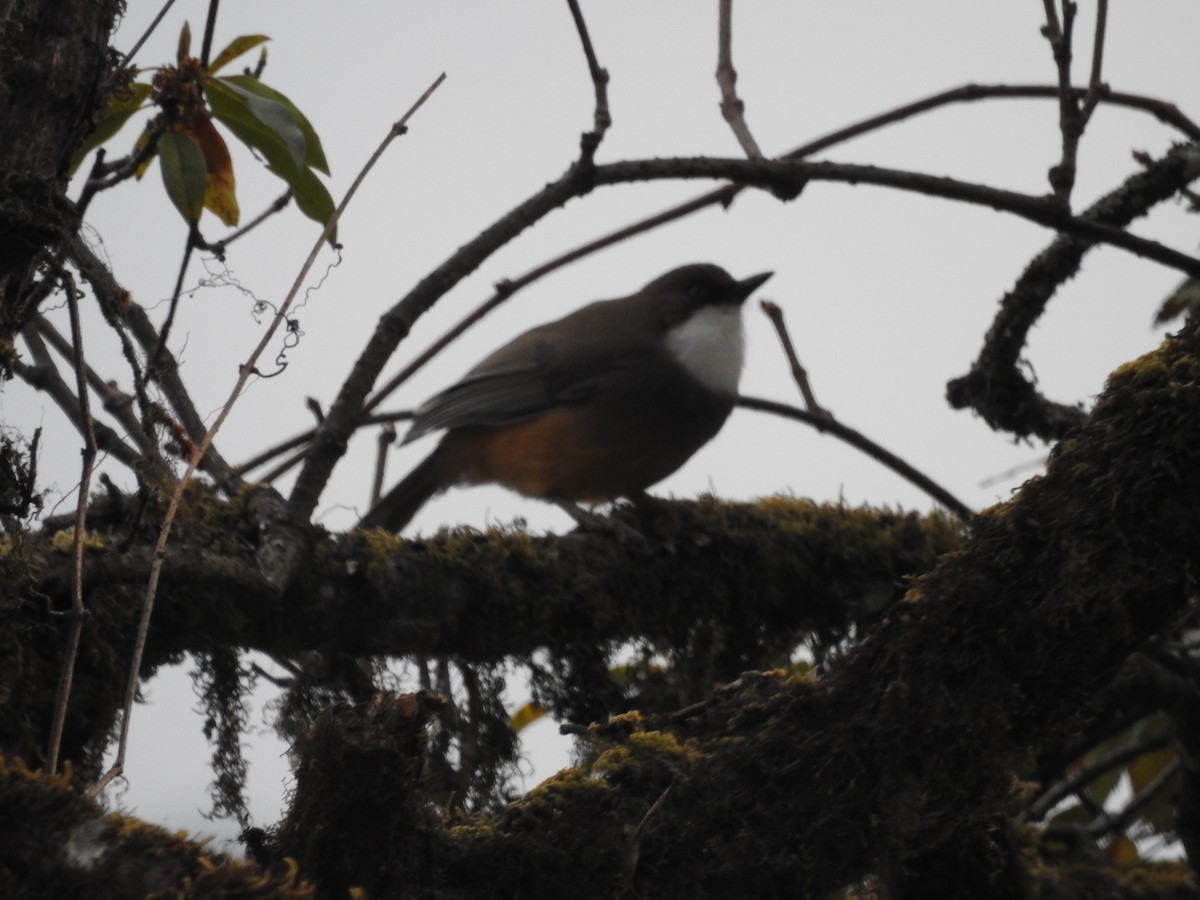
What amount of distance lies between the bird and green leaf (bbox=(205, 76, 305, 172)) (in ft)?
7.31

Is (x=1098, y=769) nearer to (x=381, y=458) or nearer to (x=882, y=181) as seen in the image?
(x=882, y=181)

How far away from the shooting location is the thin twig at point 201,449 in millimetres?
2283

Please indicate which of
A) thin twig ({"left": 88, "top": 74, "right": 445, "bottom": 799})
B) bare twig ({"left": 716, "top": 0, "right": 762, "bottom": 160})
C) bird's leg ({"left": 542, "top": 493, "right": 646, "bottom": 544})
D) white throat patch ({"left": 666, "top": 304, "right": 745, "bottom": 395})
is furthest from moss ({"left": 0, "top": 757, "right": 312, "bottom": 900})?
white throat patch ({"left": 666, "top": 304, "right": 745, "bottom": 395})

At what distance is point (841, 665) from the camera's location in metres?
2.46

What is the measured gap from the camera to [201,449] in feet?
8.43

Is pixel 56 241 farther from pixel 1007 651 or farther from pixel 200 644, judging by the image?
pixel 1007 651

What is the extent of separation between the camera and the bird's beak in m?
6.18

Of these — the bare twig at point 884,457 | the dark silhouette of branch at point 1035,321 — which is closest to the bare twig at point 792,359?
the bare twig at point 884,457

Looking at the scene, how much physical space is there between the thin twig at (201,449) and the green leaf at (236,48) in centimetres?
39

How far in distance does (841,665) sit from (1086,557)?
0.49 m

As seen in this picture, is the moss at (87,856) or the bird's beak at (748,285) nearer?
the moss at (87,856)

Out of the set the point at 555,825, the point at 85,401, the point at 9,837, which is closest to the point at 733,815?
the point at 555,825

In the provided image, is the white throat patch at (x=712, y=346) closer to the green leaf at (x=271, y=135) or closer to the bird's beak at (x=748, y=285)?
the bird's beak at (x=748, y=285)

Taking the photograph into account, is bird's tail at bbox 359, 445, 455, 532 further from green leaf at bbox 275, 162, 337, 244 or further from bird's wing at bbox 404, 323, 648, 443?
green leaf at bbox 275, 162, 337, 244
